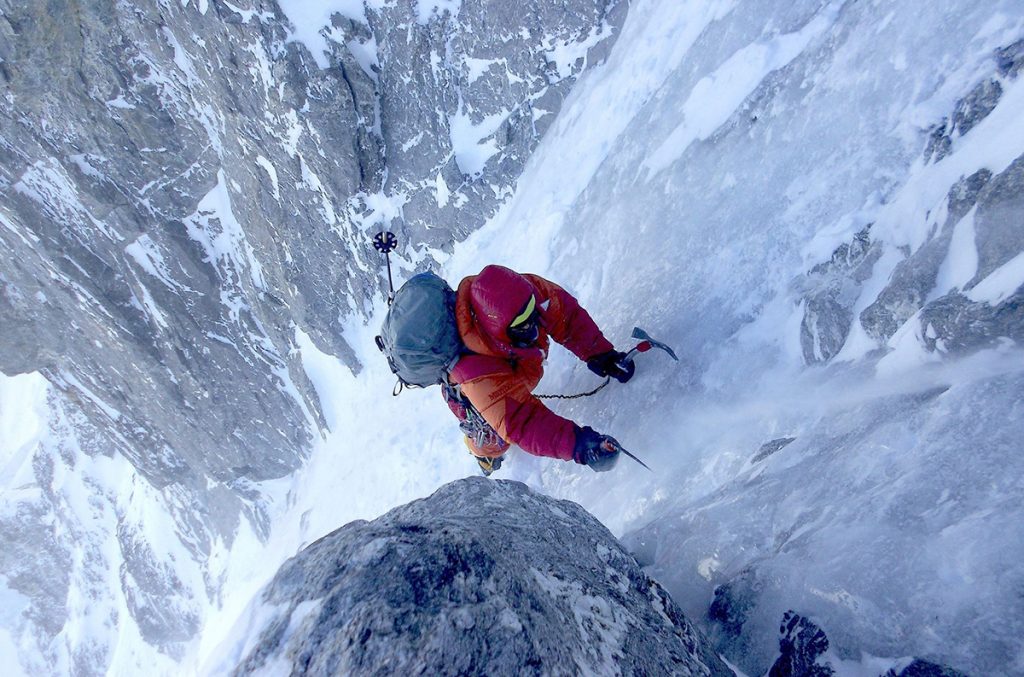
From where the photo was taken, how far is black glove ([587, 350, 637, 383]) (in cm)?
529

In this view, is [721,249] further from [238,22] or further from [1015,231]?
[238,22]

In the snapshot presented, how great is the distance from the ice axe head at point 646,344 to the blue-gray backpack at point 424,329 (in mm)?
1584

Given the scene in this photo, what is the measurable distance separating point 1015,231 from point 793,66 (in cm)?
290

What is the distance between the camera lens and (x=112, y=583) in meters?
35.6

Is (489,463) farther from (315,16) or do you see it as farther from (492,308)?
(315,16)

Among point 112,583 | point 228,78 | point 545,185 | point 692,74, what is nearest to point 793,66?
point 692,74

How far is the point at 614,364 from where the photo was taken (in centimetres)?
529

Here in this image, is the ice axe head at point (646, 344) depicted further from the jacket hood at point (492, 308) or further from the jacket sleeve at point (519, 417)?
the jacket sleeve at point (519, 417)

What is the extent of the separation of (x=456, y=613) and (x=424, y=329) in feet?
7.40

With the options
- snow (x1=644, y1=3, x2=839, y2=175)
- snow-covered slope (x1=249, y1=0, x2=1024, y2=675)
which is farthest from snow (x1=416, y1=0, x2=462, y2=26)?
snow (x1=644, y1=3, x2=839, y2=175)

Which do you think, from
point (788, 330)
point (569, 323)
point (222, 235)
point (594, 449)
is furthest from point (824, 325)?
point (222, 235)

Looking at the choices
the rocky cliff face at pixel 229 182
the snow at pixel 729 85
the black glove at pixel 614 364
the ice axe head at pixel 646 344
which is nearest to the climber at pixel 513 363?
the black glove at pixel 614 364

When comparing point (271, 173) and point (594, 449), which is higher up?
point (271, 173)

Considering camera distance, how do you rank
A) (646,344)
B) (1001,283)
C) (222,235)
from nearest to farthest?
(1001,283) → (646,344) → (222,235)
